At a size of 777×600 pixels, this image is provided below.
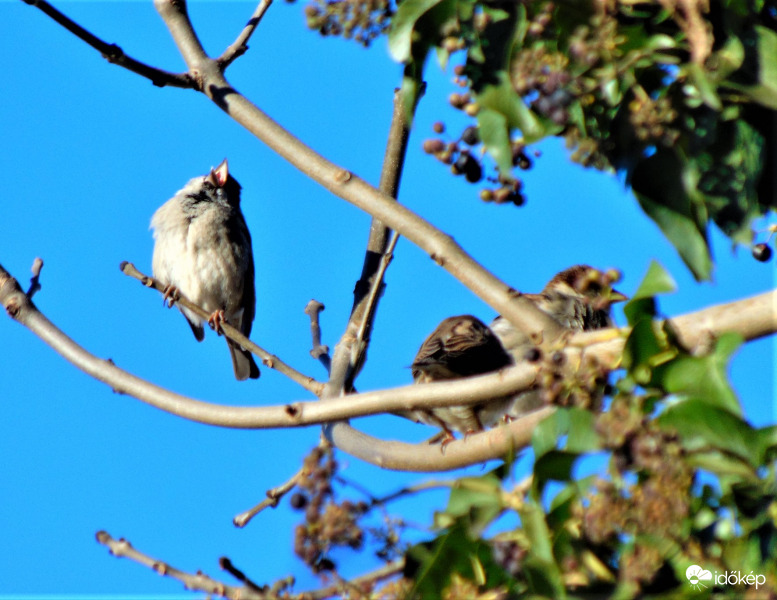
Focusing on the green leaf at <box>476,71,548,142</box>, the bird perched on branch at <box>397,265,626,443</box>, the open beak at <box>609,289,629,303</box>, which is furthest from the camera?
the open beak at <box>609,289,629,303</box>

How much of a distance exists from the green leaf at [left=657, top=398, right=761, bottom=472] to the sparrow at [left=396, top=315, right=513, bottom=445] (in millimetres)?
2755

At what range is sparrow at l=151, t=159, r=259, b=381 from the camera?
686 centimetres

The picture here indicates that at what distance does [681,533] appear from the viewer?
1.46 m

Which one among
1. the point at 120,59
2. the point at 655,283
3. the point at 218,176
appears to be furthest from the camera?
the point at 218,176

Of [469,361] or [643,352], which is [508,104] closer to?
[643,352]

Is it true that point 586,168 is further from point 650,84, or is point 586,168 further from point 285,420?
point 285,420

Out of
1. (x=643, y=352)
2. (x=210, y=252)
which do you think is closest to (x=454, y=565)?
(x=643, y=352)

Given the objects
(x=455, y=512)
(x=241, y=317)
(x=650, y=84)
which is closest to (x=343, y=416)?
(x=455, y=512)

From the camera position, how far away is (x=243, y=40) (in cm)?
290

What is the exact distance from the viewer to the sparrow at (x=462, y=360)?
14.3 feet

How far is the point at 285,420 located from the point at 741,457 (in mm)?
1087

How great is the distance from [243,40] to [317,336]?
3.83 ft

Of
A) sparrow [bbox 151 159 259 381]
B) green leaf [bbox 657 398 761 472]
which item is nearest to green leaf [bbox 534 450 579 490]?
green leaf [bbox 657 398 761 472]

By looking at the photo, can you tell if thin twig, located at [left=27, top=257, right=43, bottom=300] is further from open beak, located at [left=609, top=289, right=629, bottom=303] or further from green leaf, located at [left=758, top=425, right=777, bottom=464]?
open beak, located at [left=609, top=289, right=629, bottom=303]
